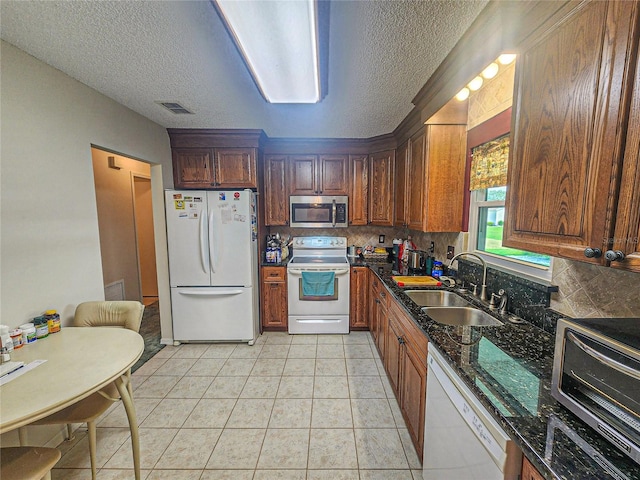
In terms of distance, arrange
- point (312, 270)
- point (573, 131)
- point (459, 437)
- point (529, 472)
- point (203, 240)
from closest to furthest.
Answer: point (529, 472) → point (573, 131) → point (459, 437) → point (203, 240) → point (312, 270)

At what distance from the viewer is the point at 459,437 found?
39.4 inches

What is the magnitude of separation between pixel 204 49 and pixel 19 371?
190 cm

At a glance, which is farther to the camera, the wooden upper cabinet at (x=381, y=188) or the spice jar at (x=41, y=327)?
the wooden upper cabinet at (x=381, y=188)

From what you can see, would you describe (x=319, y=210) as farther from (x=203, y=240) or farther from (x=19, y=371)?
(x=19, y=371)

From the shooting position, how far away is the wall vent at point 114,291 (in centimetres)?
343

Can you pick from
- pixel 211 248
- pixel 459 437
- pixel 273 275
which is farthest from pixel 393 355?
pixel 211 248

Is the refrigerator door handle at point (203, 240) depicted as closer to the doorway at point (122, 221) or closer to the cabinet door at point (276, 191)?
the cabinet door at point (276, 191)

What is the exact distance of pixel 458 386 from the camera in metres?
1.01

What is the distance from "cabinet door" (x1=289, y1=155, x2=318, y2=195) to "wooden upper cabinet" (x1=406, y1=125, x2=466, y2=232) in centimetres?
142

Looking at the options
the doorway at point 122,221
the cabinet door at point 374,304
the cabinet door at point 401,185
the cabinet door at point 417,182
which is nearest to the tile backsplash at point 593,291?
the cabinet door at point 417,182

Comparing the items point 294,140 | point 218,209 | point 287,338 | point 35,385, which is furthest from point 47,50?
point 287,338

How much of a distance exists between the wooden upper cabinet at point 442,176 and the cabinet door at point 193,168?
7.82 ft

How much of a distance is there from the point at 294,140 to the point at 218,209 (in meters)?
1.31

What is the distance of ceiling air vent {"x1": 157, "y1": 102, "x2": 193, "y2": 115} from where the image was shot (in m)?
2.25
